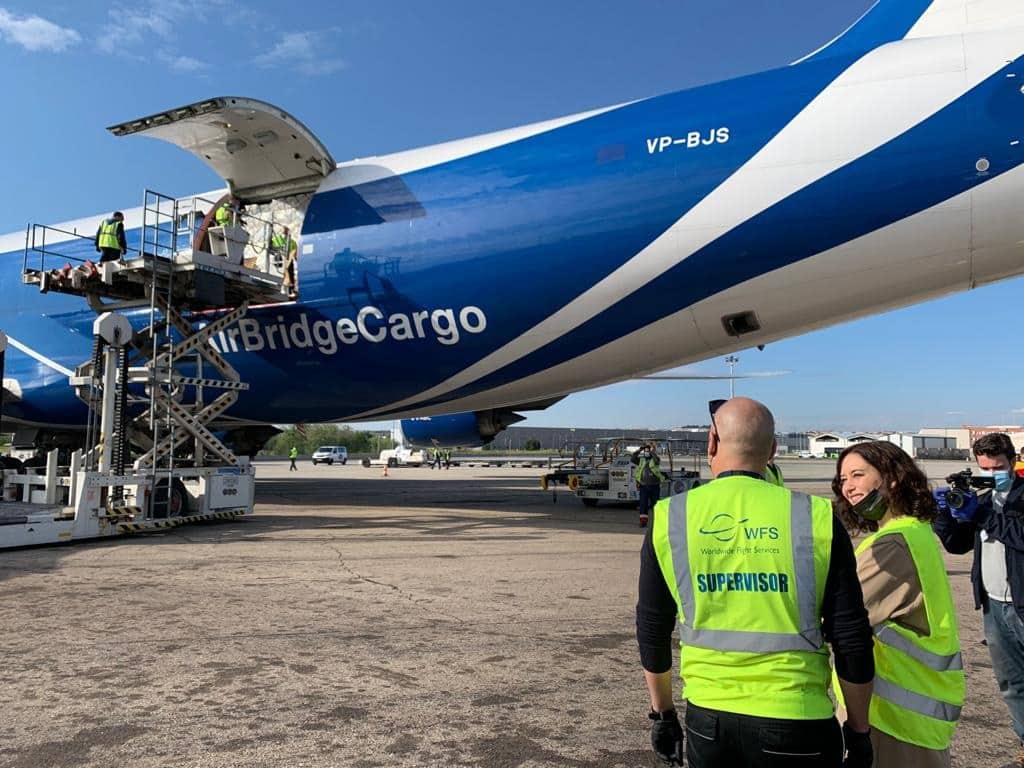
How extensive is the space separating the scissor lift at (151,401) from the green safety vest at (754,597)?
987cm

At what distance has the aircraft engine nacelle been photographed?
60.5 ft

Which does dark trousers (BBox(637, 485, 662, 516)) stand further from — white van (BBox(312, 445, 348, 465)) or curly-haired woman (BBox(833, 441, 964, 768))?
white van (BBox(312, 445, 348, 465))

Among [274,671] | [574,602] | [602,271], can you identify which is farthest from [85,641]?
[602,271]

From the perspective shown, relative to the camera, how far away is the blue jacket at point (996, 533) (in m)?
3.49

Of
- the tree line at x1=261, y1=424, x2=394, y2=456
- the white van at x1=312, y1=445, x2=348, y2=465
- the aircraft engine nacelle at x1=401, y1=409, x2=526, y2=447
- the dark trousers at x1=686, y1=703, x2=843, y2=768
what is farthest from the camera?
the tree line at x1=261, y1=424, x2=394, y2=456

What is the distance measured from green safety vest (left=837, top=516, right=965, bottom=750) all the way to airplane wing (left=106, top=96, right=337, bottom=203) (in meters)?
11.0

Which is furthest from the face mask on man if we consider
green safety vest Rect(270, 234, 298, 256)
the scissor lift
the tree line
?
the tree line

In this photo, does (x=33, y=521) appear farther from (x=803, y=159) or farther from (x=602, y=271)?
(x=803, y=159)

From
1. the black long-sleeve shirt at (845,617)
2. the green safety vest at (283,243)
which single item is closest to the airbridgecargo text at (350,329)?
the green safety vest at (283,243)

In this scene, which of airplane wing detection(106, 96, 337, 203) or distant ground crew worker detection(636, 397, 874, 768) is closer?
distant ground crew worker detection(636, 397, 874, 768)

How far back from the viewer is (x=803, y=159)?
8.73m

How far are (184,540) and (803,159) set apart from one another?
30.8ft

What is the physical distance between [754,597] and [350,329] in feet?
34.2

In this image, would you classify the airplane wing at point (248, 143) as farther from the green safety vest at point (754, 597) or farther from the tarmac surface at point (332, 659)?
Result: the green safety vest at point (754, 597)
